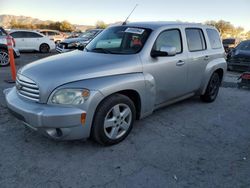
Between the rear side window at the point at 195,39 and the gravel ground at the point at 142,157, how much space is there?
4.78ft

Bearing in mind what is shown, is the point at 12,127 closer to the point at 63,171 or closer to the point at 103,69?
the point at 63,171

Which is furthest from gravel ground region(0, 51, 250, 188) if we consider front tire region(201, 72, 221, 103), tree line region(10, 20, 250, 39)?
tree line region(10, 20, 250, 39)

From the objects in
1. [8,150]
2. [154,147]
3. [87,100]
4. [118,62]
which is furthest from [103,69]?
[8,150]

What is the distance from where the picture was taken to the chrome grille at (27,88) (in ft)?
10.3

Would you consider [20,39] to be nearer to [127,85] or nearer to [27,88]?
[27,88]

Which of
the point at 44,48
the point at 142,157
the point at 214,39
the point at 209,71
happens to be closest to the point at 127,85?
the point at 142,157

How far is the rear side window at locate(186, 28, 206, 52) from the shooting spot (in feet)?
15.6

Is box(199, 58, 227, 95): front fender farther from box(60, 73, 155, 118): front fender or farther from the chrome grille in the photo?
the chrome grille

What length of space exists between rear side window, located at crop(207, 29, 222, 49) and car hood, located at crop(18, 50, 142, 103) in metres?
2.51

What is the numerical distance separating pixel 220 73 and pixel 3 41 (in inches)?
327

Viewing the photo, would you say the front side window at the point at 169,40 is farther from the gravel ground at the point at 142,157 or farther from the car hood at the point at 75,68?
the gravel ground at the point at 142,157

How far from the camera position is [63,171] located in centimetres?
293

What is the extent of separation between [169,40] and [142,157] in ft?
6.99

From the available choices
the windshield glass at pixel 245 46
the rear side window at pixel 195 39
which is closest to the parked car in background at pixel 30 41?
the windshield glass at pixel 245 46
